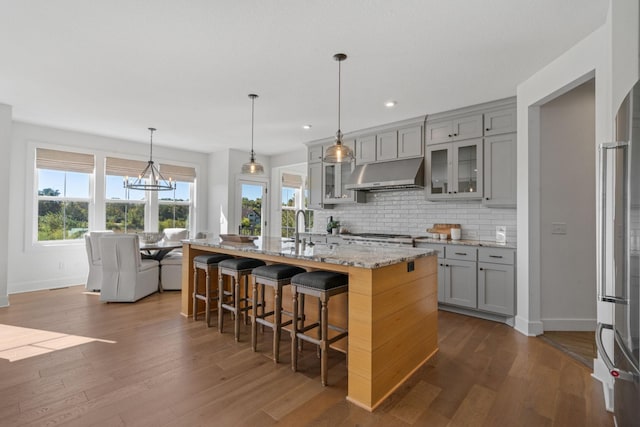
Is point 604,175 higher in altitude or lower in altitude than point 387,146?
lower

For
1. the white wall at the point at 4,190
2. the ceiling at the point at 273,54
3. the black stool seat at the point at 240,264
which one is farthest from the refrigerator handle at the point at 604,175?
the white wall at the point at 4,190

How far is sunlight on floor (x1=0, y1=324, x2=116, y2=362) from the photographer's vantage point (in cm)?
273

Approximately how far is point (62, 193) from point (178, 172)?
6.55ft

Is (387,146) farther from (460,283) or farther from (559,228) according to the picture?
(559,228)

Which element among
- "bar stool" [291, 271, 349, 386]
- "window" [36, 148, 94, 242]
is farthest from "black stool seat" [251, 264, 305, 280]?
"window" [36, 148, 94, 242]

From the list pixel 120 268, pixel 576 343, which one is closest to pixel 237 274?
pixel 120 268

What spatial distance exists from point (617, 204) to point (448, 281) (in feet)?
9.15

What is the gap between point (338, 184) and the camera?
18.2 ft

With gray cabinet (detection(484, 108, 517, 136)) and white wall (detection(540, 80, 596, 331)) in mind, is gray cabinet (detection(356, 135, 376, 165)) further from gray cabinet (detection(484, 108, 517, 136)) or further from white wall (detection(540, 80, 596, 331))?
white wall (detection(540, 80, 596, 331))

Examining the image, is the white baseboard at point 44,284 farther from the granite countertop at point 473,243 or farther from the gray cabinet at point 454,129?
the gray cabinet at point 454,129

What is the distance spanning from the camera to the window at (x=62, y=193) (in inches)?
203

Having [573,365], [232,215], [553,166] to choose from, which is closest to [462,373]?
[573,365]

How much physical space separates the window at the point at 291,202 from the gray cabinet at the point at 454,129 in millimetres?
3412

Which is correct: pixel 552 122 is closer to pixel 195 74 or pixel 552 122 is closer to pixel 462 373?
pixel 462 373
